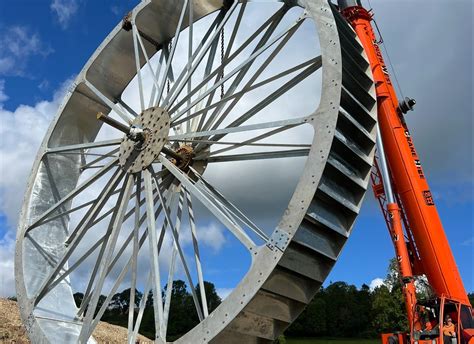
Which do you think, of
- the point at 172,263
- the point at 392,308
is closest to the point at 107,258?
the point at 172,263

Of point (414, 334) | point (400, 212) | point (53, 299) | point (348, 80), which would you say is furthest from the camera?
point (53, 299)

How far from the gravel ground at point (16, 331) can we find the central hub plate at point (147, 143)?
5596 millimetres

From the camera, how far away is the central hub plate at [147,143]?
10000 millimetres

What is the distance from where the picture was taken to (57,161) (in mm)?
13586

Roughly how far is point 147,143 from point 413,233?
5.78 metres

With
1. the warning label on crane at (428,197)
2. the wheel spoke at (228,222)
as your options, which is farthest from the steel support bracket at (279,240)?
the warning label on crane at (428,197)

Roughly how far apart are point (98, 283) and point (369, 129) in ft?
19.1

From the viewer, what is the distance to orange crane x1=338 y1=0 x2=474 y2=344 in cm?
927

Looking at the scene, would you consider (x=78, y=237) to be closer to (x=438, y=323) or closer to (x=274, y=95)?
(x=274, y=95)

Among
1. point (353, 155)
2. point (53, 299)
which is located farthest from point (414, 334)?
point (53, 299)

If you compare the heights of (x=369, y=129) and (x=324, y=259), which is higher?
(x=369, y=129)

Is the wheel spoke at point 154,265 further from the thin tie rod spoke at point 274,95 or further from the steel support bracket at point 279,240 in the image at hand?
the steel support bracket at point 279,240

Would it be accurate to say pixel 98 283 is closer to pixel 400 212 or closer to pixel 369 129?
pixel 369 129

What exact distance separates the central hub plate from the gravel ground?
220 inches
